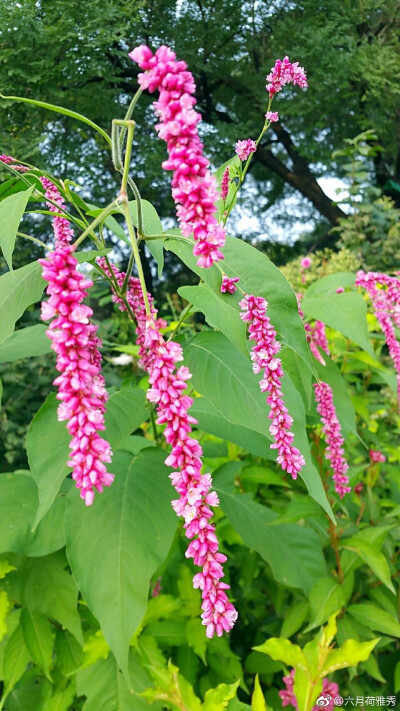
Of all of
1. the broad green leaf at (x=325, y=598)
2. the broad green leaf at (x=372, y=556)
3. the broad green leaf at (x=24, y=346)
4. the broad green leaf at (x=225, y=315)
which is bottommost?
the broad green leaf at (x=325, y=598)

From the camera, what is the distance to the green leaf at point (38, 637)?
87 cm

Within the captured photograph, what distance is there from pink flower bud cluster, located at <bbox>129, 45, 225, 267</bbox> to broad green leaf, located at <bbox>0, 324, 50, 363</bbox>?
60cm

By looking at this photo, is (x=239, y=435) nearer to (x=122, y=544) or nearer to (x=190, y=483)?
(x=122, y=544)

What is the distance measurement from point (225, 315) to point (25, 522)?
0.49 metres

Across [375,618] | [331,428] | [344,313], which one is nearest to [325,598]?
[375,618]

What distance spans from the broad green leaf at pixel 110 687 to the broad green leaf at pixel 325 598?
1.01ft

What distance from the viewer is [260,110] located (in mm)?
8273

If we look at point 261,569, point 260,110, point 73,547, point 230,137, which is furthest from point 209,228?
point 260,110

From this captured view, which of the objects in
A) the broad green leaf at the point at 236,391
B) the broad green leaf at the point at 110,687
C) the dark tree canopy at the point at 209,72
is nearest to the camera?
the broad green leaf at the point at 236,391

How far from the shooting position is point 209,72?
27.1 feet

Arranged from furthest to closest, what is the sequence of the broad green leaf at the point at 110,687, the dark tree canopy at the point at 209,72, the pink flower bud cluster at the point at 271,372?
the dark tree canopy at the point at 209,72
the broad green leaf at the point at 110,687
the pink flower bud cluster at the point at 271,372

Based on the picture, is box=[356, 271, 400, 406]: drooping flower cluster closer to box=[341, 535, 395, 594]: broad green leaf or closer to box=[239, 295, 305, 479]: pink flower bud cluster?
box=[341, 535, 395, 594]: broad green leaf

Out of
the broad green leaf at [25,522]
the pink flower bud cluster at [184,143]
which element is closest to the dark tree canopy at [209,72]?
the broad green leaf at [25,522]

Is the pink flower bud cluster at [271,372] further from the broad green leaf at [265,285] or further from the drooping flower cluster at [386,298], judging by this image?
the drooping flower cluster at [386,298]
